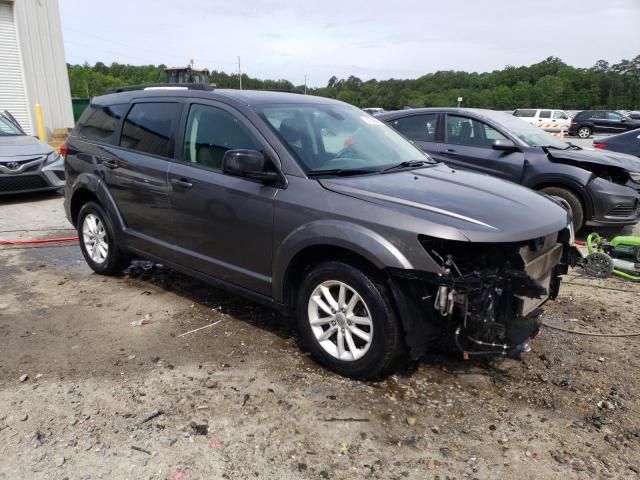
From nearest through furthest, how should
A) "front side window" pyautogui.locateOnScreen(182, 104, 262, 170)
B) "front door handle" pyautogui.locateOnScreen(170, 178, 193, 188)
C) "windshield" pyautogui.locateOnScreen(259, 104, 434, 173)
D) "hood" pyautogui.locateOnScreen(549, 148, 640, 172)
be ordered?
"windshield" pyautogui.locateOnScreen(259, 104, 434, 173), "front side window" pyautogui.locateOnScreen(182, 104, 262, 170), "front door handle" pyautogui.locateOnScreen(170, 178, 193, 188), "hood" pyautogui.locateOnScreen(549, 148, 640, 172)

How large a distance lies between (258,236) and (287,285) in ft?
1.29

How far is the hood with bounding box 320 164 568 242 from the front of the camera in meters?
2.86

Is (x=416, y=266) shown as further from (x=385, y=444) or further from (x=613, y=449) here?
(x=613, y=449)

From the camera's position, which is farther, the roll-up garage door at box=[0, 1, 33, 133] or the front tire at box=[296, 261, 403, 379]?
the roll-up garage door at box=[0, 1, 33, 133]

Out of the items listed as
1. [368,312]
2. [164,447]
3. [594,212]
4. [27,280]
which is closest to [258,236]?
[368,312]

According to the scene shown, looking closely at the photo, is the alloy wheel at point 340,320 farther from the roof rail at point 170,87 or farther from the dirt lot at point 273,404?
the roof rail at point 170,87

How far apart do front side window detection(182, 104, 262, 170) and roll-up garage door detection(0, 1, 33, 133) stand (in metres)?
14.0

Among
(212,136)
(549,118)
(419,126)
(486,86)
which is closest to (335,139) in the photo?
(212,136)

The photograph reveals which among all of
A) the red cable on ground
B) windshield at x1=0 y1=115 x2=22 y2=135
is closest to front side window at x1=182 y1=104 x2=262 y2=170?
the red cable on ground

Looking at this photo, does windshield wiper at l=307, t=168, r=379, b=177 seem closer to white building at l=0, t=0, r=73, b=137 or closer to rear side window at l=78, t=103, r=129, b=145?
rear side window at l=78, t=103, r=129, b=145

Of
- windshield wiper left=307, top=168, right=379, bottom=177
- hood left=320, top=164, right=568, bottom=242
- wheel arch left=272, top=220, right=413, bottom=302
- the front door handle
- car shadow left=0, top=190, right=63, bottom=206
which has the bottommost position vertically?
car shadow left=0, top=190, right=63, bottom=206

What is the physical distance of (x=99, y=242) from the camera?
5.16 metres

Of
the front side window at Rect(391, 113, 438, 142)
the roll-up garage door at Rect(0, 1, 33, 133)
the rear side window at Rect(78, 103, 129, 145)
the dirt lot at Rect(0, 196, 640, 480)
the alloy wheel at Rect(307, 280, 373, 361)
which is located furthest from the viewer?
the roll-up garage door at Rect(0, 1, 33, 133)

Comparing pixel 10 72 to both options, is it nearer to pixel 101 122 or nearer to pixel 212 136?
pixel 101 122
